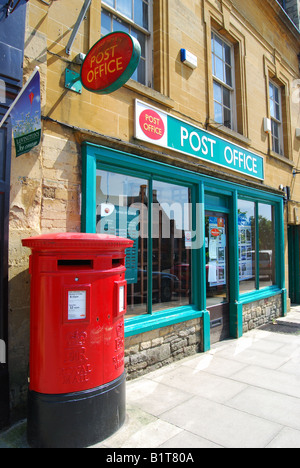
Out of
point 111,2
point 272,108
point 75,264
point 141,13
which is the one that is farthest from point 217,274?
point 272,108

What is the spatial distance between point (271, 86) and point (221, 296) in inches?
259

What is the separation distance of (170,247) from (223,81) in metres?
4.35

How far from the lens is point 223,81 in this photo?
7.38 meters

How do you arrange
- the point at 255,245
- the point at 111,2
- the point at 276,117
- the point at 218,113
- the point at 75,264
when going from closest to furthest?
1. the point at 75,264
2. the point at 111,2
3. the point at 218,113
4. the point at 255,245
5. the point at 276,117

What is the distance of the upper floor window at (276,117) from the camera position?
942 cm

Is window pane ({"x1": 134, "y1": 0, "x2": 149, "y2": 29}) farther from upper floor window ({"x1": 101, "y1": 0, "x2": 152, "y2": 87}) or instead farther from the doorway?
the doorway

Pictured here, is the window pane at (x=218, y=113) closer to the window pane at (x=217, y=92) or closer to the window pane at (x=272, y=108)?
the window pane at (x=217, y=92)

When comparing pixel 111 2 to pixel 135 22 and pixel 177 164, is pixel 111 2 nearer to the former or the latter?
pixel 135 22

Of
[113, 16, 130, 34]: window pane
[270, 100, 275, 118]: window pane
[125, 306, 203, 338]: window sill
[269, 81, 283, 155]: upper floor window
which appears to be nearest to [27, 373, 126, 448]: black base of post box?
[125, 306, 203, 338]: window sill

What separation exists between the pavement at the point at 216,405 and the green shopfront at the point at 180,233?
47 centimetres

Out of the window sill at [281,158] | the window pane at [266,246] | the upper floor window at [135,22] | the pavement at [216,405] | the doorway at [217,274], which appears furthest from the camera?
the window sill at [281,158]

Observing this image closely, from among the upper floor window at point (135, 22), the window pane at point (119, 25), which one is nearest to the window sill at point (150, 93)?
the upper floor window at point (135, 22)

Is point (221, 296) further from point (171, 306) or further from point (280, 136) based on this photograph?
point (280, 136)

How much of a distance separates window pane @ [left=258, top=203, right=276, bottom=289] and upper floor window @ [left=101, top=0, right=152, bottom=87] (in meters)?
4.53
